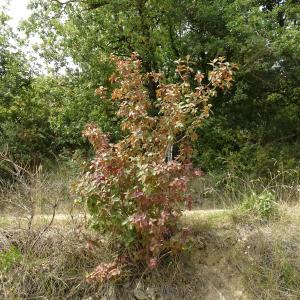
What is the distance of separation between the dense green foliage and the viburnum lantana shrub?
4.90 meters

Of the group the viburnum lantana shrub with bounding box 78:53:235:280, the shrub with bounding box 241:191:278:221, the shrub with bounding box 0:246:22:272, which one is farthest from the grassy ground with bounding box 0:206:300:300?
the viburnum lantana shrub with bounding box 78:53:235:280

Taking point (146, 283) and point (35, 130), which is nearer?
point (146, 283)

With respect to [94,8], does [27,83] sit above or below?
below

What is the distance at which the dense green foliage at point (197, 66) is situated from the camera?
9.92 metres

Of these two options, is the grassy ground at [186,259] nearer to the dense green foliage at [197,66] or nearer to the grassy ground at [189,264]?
the grassy ground at [189,264]

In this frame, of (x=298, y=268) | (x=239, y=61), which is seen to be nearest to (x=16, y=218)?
(x=298, y=268)

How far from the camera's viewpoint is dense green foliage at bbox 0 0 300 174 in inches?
391

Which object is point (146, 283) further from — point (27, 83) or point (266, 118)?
point (27, 83)

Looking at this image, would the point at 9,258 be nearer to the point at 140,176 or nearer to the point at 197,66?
the point at 140,176

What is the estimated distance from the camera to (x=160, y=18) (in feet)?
38.1

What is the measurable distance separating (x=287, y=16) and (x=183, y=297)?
8.21 metres

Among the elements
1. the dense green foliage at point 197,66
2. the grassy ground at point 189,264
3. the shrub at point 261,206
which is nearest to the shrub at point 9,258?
the grassy ground at point 189,264

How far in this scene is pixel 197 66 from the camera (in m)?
11.1

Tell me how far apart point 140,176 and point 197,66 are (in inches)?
272
